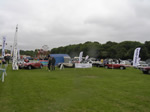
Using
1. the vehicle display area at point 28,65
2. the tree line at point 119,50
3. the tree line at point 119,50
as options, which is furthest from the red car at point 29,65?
the tree line at point 119,50

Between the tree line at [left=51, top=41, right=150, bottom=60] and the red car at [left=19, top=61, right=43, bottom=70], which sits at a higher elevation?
the tree line at [left=51, top=41, right=150, bottom=60]

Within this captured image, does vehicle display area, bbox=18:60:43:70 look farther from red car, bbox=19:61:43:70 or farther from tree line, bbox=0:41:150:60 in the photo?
tree line, bbox=0:41:150:60

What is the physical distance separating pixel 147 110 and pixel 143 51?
58.7 meters

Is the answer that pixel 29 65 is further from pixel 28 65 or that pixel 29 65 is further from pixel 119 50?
pixel 119 50

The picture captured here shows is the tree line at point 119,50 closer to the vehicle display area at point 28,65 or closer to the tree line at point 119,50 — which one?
the tree line at point 119,50

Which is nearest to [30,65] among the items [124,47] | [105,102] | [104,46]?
[105,102]

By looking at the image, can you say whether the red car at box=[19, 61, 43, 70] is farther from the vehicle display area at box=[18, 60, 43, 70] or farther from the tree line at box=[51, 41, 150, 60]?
the tree line at box=[51, 41, 150, 60]

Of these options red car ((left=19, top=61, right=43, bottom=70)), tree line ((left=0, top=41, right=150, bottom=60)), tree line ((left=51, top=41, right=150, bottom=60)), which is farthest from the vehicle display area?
tree line ((left=51, top=41, right=150, bottom=60))

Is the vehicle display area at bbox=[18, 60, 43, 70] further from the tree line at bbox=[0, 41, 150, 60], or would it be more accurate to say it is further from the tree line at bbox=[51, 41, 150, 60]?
the tree line at bbox=[51, 41, 150, 60]

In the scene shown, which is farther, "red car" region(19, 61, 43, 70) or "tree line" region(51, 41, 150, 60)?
"tree line" region(51, 41, 150, 60)

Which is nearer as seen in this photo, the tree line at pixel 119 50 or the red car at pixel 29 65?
the red car at pixel 29 65

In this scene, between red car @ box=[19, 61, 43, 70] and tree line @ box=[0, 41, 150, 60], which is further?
tree line @ box=[0, 41, 150, 60]

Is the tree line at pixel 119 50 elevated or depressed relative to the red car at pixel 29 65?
elevated

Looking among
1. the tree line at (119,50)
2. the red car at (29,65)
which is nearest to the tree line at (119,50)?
the tree line at (119,50)
